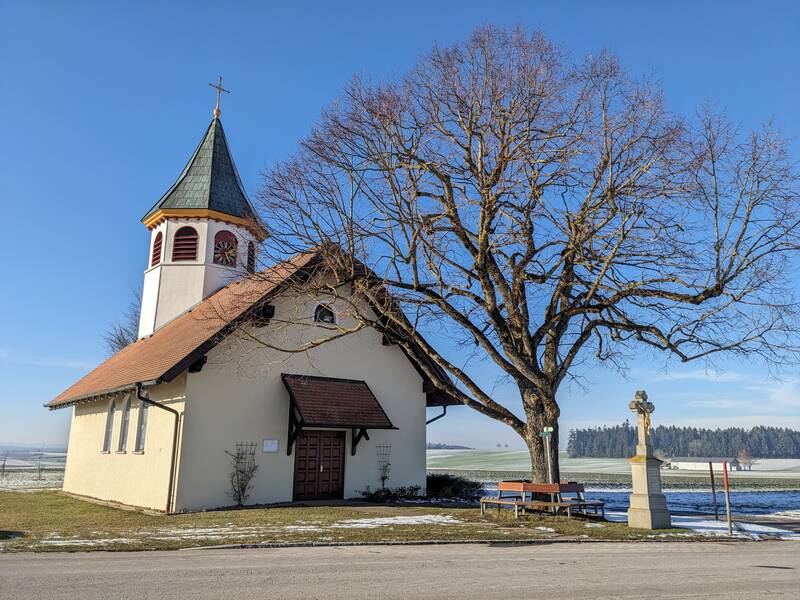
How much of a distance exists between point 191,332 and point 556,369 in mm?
10649

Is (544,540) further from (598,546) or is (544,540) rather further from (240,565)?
(240,565)

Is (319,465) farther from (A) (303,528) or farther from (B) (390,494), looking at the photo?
(A) (303,528)

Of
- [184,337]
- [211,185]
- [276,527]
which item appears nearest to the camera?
[276,527]

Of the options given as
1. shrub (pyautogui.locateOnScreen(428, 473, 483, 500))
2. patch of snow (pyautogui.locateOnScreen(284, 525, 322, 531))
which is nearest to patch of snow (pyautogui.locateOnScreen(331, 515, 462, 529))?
patch of snow (pyautogui.locateOnScreen(284, 525, 322, 531))

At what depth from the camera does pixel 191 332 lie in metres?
19.5

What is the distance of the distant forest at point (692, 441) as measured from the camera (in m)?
87.1

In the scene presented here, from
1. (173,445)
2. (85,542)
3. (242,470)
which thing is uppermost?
(173,445)

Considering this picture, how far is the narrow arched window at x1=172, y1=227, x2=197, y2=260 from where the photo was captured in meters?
25.0

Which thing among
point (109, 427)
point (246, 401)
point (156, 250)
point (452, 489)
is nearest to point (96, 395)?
point (109, 427)

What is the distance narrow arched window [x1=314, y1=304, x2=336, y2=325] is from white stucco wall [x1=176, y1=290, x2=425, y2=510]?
255 millimetres

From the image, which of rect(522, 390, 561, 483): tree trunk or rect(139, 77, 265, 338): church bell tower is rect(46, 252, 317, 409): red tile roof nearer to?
rect(139, 77, 265, 338): church bell tower

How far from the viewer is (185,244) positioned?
25.2 meters

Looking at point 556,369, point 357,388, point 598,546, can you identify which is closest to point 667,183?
point 556,369

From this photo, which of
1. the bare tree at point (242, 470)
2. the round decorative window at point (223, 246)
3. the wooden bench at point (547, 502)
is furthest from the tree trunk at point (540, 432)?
the round decorative window at point (223, 246)
